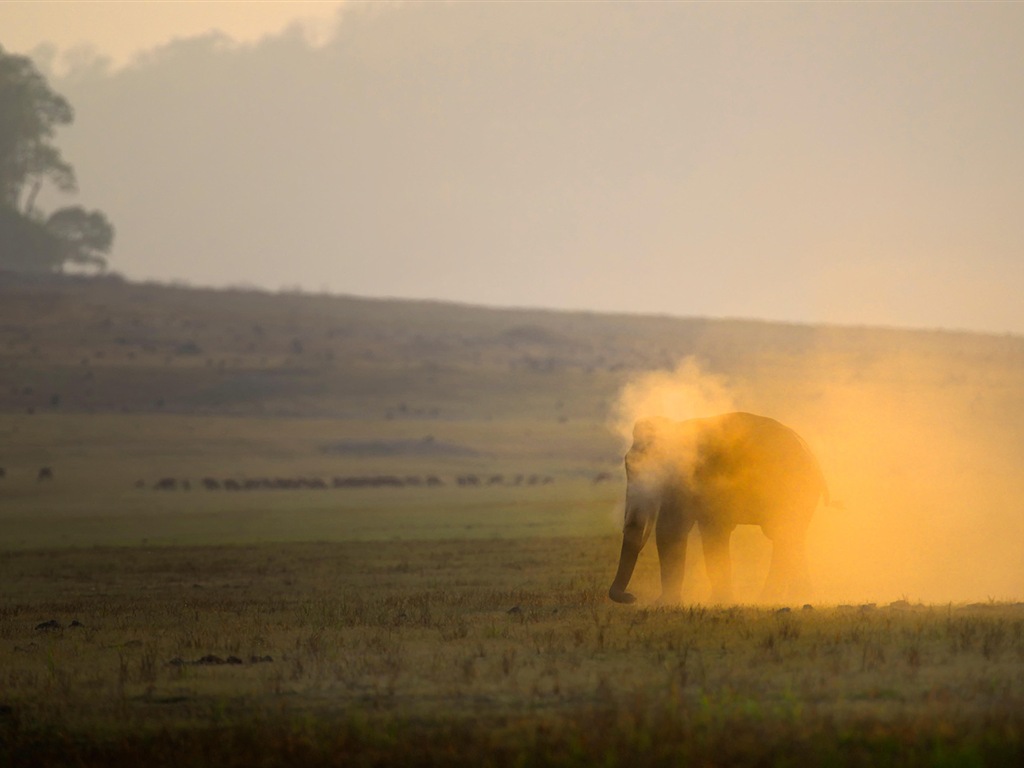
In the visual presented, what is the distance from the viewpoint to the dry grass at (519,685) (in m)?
10.9

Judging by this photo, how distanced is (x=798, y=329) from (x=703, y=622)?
113549mm

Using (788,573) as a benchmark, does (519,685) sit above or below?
below

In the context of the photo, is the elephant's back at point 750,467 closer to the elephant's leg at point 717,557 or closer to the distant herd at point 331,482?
the elephant's leg at point 717,557

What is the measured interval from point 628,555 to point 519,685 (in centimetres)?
734

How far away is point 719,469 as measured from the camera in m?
20.5

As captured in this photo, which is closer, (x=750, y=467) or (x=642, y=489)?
(x=642, y=489)

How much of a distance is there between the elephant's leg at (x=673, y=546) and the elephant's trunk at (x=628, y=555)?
0.24 metres

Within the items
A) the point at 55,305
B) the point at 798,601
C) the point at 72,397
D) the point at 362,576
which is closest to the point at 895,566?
the point at 798,601

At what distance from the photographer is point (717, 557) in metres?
20.6

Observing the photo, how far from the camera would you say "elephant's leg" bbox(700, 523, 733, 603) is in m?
20.4

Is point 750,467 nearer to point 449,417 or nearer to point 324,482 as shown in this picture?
point 324,482

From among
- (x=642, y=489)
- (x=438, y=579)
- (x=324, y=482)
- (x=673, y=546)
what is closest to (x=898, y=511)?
(x=438, y=579)

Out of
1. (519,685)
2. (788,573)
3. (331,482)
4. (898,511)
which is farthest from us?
(331,482)

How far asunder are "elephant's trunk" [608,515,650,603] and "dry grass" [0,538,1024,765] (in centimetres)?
44
